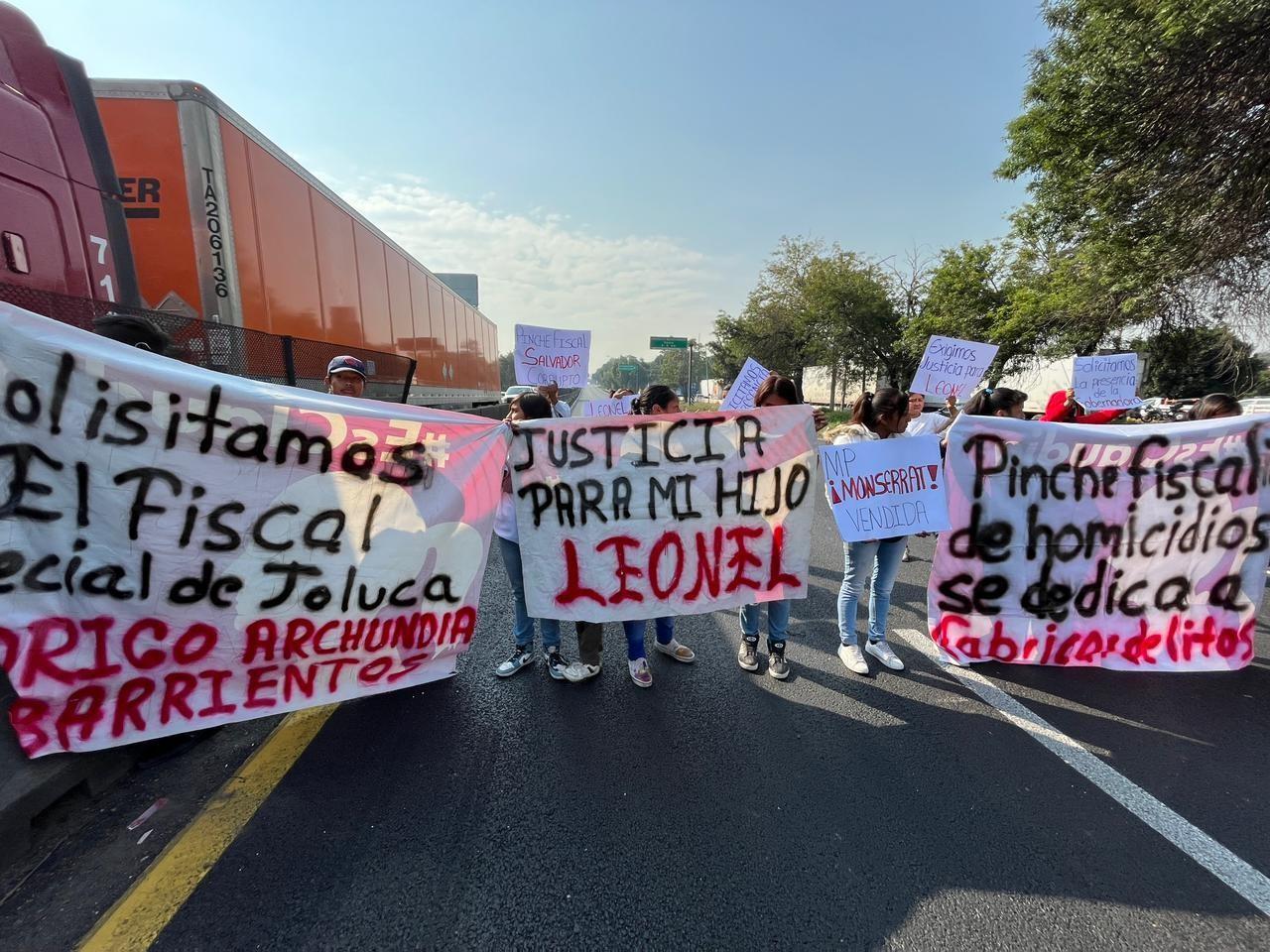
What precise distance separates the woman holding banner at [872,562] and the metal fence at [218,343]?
4.10m

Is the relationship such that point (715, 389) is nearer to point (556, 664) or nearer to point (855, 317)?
point (855, 317)

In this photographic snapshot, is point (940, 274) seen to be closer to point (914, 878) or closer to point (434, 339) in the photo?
point (434, 339)

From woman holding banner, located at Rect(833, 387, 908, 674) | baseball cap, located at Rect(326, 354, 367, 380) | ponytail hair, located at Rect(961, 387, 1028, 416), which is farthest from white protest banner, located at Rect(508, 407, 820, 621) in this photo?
ponytail hair, located at Rect(961, 387, 1028, 416)

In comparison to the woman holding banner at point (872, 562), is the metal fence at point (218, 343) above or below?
above

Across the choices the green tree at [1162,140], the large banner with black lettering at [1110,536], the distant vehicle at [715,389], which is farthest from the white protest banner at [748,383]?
the distant vehicle at [715,389]

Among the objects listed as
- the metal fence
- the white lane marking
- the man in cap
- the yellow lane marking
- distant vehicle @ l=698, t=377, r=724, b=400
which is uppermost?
distant vehicle @ l=698, t=377, r=724, b=400

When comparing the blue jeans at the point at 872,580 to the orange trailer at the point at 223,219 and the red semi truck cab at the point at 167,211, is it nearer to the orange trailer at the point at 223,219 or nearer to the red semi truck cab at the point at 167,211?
the red semi truck cab at the point at 167,211

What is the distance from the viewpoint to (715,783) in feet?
8.10

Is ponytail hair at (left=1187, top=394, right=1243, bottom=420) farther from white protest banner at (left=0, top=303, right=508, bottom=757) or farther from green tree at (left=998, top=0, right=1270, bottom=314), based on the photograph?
green tree at (left=998, top=0, right=1270, bottom=314)

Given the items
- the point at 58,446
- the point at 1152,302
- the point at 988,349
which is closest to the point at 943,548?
the point at 988,349

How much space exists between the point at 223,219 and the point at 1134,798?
6.78 m

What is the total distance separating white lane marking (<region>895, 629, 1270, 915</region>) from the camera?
1966 millimetres

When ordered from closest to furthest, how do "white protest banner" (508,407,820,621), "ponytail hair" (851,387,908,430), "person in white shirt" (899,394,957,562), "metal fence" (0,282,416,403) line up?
"metal fence" (0,282,416,403) < "white protest banner" (508,407,820,621) < "ponytail hair" (851,387,908,430) < "person in white shirt" (899,394,957,562)

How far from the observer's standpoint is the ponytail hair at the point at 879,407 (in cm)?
356
